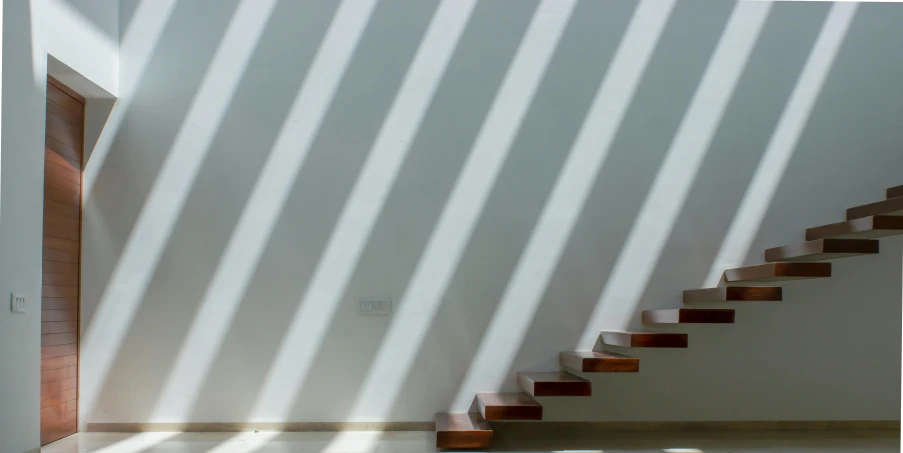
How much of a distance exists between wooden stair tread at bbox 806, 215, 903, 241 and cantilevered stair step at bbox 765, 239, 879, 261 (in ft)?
0.28

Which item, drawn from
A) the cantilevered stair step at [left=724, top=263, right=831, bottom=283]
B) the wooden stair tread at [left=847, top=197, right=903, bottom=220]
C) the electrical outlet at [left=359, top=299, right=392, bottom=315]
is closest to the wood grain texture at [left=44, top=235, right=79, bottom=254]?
the electrical outlet at [left=359, top=299, right=392, bottom=315]

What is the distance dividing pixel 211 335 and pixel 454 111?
2.05 metres

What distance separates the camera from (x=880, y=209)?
4.23m

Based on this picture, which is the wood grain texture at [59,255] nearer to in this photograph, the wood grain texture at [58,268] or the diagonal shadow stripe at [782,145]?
the wood grain texture at [58,268]

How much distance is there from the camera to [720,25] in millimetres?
4641

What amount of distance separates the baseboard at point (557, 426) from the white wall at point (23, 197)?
0.86 metres

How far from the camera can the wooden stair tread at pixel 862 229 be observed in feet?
12.4

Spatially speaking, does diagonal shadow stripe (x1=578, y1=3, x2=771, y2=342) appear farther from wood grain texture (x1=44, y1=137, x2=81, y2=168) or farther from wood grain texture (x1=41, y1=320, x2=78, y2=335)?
wood grain texture (x1=44, y1=137, x2=81, y2=168)

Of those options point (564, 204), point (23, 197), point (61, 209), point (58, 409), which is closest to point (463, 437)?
point (564, 204)

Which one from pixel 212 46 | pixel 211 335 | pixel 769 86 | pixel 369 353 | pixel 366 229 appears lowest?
pixel 211 335

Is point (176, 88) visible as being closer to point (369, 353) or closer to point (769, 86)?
point (369, 353)

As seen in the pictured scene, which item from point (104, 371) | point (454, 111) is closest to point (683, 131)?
point (454, 111)

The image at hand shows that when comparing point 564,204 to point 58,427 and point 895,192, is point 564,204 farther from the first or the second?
point 58,427

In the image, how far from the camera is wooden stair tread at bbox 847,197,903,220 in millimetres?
4035
